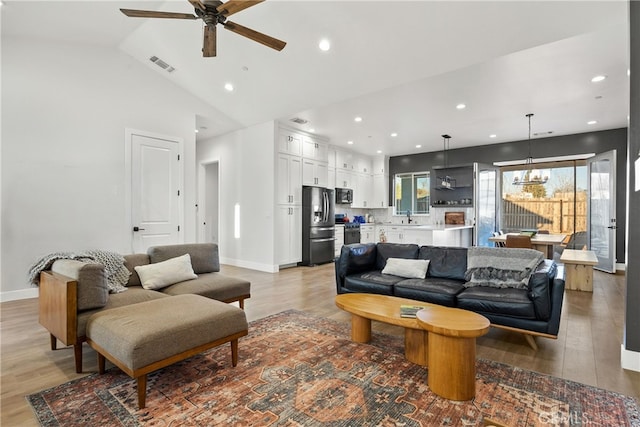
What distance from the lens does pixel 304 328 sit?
124 inches

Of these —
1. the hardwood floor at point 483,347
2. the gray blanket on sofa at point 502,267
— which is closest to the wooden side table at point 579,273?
the hardwood floor at point 483,347

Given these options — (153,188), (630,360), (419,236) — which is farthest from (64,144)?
(630,360)

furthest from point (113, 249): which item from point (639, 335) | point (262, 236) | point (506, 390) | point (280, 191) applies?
point (639, 335)

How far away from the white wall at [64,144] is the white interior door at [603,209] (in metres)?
8.63

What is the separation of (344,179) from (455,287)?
5736 millimetres

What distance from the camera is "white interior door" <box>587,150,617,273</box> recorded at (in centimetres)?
620

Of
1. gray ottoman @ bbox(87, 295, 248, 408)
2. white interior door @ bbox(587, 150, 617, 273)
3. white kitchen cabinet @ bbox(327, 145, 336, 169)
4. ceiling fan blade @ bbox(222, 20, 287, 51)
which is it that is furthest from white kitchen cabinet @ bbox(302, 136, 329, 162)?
white interior door @ bbox(587, 150, 617, 273)

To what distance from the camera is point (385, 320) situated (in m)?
2.38

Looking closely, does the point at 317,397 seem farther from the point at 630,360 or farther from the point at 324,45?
the point at 324,45

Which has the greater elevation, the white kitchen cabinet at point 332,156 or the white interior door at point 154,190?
the white kitchen cabinet at point 332,156

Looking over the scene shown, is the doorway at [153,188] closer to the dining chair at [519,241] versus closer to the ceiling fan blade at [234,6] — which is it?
the ceiling fan blade at [234,6]

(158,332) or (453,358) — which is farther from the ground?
(158,332)

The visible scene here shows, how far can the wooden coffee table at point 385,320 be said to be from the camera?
7.82 feet

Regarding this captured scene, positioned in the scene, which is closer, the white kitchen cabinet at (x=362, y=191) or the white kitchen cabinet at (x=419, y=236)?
the white kitchen cabinet at (x=419, y=236)
